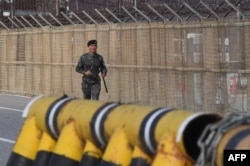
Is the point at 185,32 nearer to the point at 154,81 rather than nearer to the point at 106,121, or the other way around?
the point at 154,81

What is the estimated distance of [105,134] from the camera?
664 cm

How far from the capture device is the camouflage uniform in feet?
55.0

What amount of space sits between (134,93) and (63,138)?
14.9 meters

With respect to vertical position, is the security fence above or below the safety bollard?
above

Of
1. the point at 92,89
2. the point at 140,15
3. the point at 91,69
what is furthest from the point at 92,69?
the point at 140,15

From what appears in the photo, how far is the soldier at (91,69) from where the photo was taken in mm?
16734

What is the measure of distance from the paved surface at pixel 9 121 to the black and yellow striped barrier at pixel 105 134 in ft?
12.4

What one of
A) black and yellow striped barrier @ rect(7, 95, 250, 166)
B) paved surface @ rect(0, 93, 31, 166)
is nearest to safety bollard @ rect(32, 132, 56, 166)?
black and yellow striped barrier @ rect(7, 95, 250, 166)

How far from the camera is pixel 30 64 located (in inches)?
1080

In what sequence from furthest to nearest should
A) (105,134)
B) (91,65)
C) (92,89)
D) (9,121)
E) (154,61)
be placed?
(154,61)
(9,121)
(92,89)
(91,65)
(105,134)

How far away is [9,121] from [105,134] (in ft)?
39.3

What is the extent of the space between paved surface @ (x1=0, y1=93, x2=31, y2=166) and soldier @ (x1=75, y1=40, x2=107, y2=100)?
1628mm

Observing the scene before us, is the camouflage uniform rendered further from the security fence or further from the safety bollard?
the safety bollard

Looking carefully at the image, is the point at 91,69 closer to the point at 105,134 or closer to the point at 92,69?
the point at 92,69
